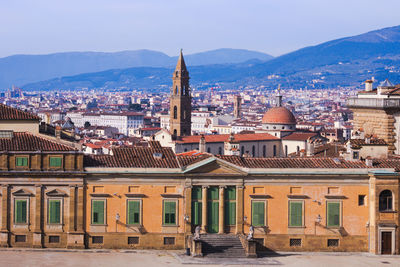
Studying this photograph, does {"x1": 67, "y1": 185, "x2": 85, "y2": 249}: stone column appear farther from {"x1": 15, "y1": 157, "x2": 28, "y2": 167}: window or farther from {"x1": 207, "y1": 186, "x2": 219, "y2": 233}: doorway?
{"x1": 207, "y1": 186, "x2": 219, "y2": 233}: doorway

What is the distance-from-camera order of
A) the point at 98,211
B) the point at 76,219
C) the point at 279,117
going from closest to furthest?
the point at 76,219
the point at 98,211
the point at 279,117

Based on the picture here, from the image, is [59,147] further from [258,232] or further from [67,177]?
[258,232]

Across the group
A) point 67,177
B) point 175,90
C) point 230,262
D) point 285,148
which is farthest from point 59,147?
point 175,90

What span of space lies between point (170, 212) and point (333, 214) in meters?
7.32

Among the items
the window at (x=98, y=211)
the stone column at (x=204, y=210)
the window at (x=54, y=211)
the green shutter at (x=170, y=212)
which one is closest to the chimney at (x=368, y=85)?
the stone column at (x=204, y=210)

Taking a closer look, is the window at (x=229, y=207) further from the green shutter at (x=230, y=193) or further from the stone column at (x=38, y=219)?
the stone column at (x=38, y=219)

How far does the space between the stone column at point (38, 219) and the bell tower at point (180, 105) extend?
92.6 meters

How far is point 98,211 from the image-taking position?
132 feet

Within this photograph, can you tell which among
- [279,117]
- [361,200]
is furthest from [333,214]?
[279,117]

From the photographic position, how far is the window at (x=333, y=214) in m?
41.1

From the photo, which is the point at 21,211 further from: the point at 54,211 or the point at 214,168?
the point at 214,168

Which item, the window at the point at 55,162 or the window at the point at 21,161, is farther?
the window at the point at 55,162

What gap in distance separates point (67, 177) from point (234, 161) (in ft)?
24.9

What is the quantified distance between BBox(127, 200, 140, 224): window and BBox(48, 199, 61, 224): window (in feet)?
9.94
